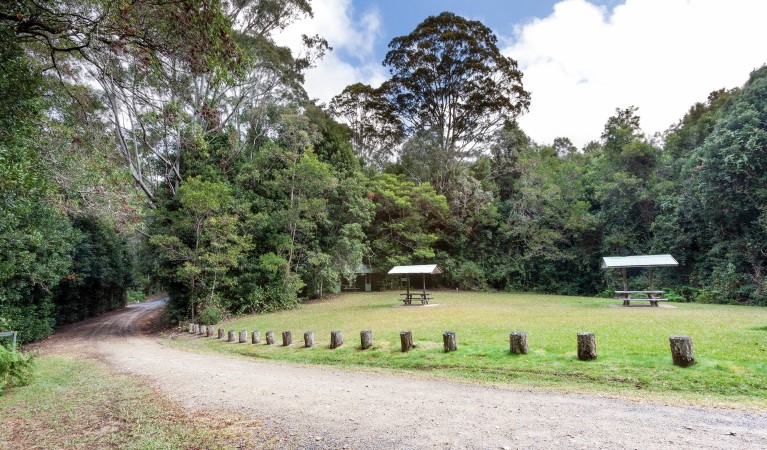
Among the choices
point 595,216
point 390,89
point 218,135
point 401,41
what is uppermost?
point 401,41

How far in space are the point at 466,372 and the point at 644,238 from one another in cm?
2250

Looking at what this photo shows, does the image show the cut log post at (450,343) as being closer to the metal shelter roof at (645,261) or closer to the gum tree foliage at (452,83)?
the metal shelter roof at (645,261)

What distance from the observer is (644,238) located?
2309 centimetres

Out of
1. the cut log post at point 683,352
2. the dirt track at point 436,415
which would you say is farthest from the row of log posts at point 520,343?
the dirt track at point 436,415

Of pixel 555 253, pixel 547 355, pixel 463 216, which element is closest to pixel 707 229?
pixel 555 253

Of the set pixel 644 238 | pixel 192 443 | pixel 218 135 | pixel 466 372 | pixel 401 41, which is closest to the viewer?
pixel 192 443

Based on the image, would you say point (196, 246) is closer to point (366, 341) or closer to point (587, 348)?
point (366, 341)

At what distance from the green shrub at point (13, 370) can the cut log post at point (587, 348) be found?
9116 mm

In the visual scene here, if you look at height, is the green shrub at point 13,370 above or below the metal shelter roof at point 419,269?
below

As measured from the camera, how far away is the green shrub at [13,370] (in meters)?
5.88

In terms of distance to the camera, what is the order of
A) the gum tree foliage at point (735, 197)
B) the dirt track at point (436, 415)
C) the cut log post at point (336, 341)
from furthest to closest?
the gum tree foliage at point (735, 197) → the cut log post at point (336, 341) → the dirt track at point (436, 415)

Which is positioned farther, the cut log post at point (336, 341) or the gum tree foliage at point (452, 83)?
the gum tree foliage at point (452, 83)

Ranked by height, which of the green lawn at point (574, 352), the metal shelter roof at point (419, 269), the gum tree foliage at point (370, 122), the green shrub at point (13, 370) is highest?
the gum tree foliage at point (370, 122)

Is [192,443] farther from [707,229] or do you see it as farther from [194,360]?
[707,229]
